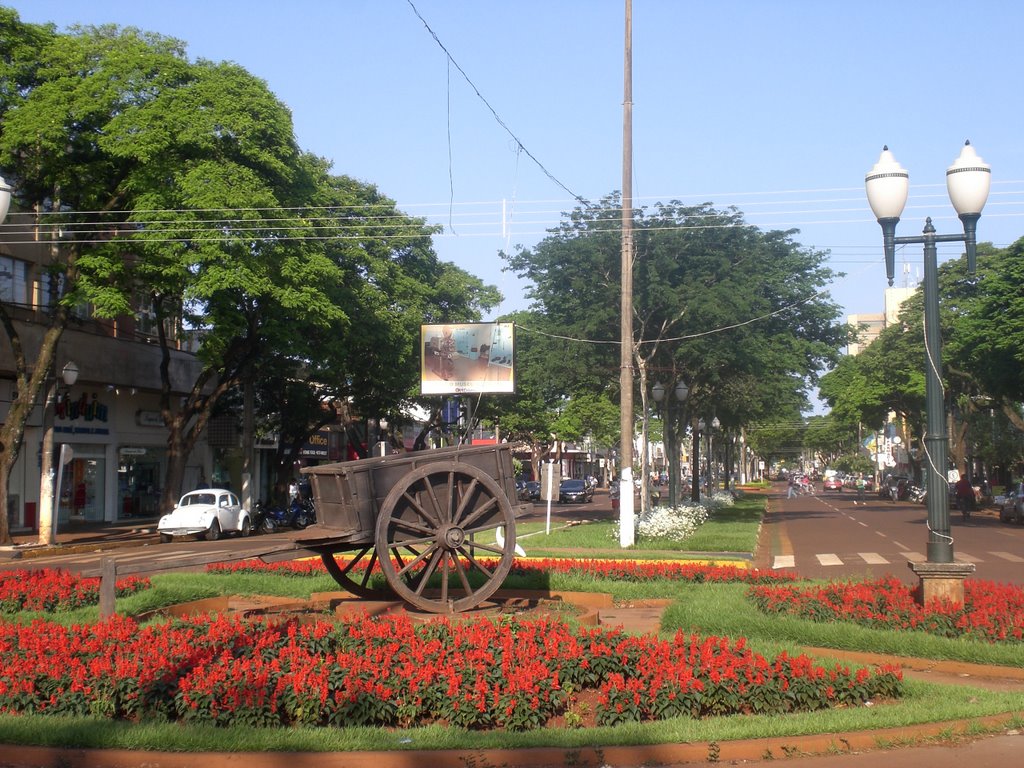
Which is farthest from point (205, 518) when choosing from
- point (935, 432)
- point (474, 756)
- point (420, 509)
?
point (474, 756)

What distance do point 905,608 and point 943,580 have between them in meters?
0.57

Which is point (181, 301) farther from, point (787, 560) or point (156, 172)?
point (787, 560)

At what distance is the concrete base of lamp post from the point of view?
36.8 ft

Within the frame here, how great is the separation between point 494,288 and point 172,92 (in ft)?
89.3

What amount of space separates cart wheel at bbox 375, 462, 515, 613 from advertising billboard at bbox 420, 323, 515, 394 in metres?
23.5

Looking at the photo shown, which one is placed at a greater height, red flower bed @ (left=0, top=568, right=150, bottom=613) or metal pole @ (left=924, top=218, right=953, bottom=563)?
metal pole @ (left=924, top=218, right=953, bottom=563)

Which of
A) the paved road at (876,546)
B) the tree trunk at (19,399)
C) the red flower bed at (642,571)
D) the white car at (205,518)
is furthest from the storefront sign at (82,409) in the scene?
the paved road at (876,546)

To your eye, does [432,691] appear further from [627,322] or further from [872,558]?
[872,558]

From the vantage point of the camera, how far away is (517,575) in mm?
15664

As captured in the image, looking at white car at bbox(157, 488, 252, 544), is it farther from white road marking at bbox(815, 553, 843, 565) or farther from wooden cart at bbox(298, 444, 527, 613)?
wooden cart at bbox(298, 444, 527, 613)

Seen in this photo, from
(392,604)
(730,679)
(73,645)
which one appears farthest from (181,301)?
(730,679)

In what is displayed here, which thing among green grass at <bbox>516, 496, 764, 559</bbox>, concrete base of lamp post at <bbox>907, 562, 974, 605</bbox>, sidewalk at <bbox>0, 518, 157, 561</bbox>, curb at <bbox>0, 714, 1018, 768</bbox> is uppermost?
concrete base of lamp post at <bbox>907, 562, 974, 605</bbox>

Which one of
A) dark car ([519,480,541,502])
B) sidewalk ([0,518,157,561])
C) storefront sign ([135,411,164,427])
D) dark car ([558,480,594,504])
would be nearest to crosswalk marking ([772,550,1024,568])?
sidewalk ([0,518,157,561])

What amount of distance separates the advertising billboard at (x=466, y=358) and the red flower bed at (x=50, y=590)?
71.7 ft
